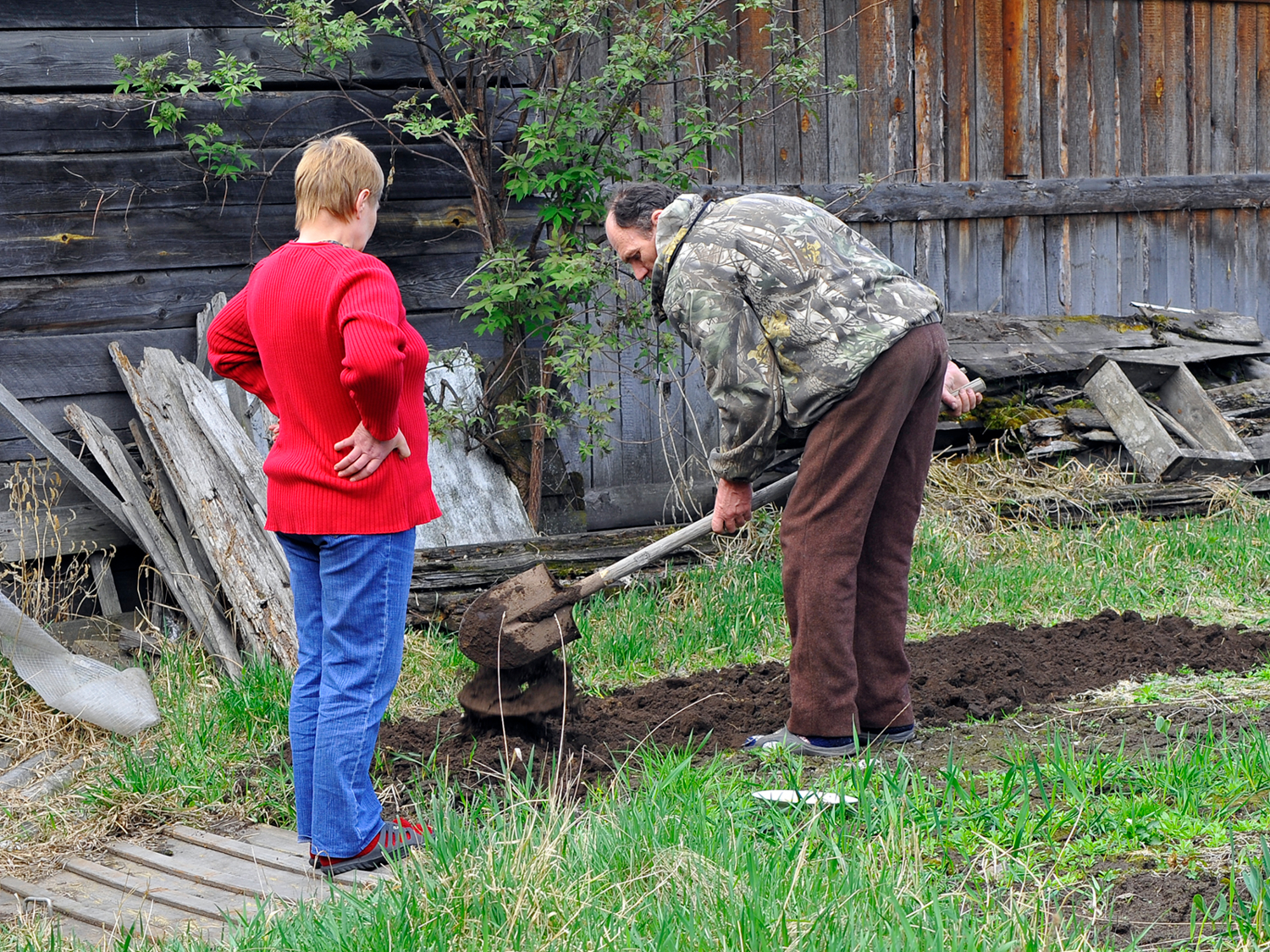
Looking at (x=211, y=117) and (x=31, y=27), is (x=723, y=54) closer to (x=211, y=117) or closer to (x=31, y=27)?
(x=211, y=117)

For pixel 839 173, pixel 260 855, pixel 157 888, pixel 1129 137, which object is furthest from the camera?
pixel 1129 137

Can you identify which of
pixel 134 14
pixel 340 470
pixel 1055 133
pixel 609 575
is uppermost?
pixel 134 14

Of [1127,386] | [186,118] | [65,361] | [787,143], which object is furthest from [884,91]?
[65,361]

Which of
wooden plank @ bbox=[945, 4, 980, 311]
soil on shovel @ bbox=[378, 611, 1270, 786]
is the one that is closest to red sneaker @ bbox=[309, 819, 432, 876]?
soil on shovel @ bbox=[378, 611, 1270, 786]

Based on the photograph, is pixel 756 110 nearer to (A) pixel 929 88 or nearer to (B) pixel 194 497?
(A) pixel 929 88

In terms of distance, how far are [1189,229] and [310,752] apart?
8.27 m

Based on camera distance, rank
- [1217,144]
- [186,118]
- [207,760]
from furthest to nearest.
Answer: [1217,144]
[186,118]
[207,760]

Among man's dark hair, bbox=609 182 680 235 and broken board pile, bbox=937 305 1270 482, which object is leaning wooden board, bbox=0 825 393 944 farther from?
broken board pile, bbox=937 305 1270 482

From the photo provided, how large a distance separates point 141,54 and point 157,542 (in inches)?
93.2

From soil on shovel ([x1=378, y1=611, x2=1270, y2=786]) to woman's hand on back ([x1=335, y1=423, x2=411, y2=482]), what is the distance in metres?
1.06

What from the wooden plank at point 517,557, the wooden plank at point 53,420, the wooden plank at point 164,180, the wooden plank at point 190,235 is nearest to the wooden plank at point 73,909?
the wooden plank at point 517,557

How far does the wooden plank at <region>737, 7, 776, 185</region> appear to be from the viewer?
284 inches

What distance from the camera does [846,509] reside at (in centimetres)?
373

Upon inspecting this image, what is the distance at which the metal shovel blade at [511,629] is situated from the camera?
12.7 ft
